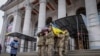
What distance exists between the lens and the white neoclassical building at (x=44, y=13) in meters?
15.3

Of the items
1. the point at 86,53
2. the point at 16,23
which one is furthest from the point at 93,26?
the point at 16,23

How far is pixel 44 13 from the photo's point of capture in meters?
20.4

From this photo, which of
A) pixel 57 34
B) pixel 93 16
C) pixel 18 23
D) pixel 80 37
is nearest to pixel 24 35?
pixel 18 23

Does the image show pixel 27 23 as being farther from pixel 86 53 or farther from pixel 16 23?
pixel 86 53

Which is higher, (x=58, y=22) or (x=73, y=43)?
(x=58, y=22)

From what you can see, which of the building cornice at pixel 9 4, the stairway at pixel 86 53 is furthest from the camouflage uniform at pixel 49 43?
the building cornice at pixel 9 4

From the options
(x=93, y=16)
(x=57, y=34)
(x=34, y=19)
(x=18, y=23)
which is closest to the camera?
(x=57, y=34)

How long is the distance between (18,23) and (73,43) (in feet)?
35.7

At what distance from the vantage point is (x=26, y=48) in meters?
24.0

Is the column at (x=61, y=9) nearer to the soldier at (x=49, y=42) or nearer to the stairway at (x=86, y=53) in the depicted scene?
the stairway at (x=86, y=53)

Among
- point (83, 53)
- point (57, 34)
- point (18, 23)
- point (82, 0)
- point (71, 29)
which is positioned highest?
point (82, 0)

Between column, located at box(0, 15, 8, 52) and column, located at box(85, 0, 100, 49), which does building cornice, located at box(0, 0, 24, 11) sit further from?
column, located at box(85, 0, 100, 49)

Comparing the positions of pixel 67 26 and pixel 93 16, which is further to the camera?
pixel 67 26

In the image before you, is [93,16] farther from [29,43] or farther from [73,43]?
[29,43]
